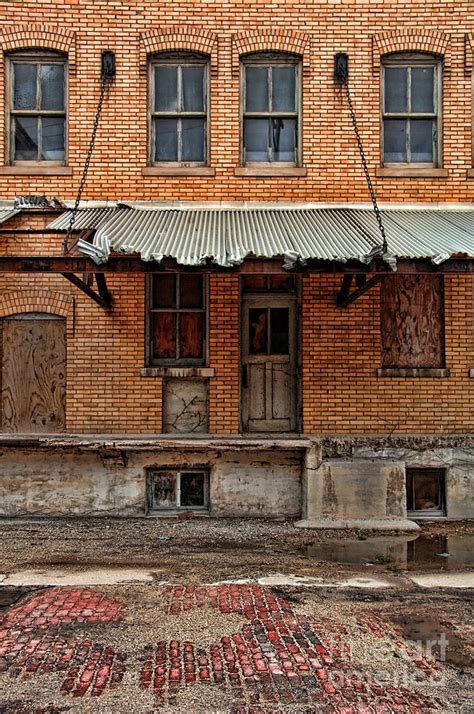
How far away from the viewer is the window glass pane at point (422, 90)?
952cm

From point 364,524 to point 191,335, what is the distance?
3.84 metres

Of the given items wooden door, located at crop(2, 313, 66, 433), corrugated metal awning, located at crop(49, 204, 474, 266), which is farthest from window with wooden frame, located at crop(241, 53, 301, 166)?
wooden door, located at crop(2, 313, 66, 433)

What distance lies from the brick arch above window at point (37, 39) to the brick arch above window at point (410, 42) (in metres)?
4.80

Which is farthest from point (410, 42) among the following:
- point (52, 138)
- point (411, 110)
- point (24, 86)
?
point (24, 86)

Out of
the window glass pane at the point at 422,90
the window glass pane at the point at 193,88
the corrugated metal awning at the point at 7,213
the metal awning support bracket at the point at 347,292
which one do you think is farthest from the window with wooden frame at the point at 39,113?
the window glass pane at the point at 422,90

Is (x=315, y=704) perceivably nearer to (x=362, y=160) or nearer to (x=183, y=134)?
(x=362, y=160)

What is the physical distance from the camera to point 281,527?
8.50 meters

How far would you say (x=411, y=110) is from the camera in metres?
9.57

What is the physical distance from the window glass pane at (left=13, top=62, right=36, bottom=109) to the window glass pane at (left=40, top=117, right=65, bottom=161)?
359mm

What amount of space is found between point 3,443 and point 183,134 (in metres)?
5.57

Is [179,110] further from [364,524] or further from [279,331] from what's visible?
[364,524]

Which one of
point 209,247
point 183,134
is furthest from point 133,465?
point 183,134

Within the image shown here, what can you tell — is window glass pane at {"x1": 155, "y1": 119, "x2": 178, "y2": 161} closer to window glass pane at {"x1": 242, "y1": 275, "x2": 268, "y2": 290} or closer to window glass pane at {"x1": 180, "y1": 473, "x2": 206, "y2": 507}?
window glass pane at {"x1": 242, "y1": 275, "x2": 268, "y2": 290}

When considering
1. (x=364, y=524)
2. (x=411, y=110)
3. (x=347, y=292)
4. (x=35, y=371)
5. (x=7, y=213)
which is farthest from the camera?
(x=411, y=110)
